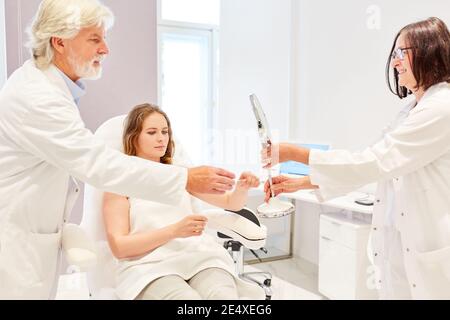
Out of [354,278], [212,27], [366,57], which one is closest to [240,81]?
[212,27]

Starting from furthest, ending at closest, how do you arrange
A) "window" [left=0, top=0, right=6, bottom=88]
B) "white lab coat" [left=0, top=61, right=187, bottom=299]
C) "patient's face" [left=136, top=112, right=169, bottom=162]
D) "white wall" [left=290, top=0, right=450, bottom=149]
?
"white wall" [left=290, top=0, right=450, bottom=149]
"window" [left=0, top=0, right=6, bottom=88]
"patient's face" [left=136, top=112, right=169, bottom=162]
"white lab coat" [left=0, top=61, right=187, bottom=299]

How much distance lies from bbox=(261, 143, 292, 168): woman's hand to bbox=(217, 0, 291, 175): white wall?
89.2 inches

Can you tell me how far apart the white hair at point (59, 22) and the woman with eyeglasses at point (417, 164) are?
A: 21.7 inches

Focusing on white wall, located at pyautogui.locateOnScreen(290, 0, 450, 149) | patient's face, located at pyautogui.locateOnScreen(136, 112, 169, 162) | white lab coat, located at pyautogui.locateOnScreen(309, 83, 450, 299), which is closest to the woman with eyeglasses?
white lab coat, located at pyautogui.locateOnScreen(309, 83, 450, 299)

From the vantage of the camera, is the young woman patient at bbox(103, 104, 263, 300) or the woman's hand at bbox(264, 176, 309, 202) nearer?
the young woman patient at bbox(103, 104, 263, 300)

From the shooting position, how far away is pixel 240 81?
12.3 ft

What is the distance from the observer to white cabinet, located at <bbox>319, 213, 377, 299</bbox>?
7.39ft

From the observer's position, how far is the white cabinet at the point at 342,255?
2254 millimetres

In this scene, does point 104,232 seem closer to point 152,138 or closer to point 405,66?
point 152,138

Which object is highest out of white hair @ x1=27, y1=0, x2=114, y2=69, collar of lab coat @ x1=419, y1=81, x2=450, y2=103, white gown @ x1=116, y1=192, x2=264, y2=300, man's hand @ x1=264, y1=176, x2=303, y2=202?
white hair @ x1=27, y1=0, x2=114, y2=69

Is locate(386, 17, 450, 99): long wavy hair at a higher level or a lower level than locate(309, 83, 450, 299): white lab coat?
higher

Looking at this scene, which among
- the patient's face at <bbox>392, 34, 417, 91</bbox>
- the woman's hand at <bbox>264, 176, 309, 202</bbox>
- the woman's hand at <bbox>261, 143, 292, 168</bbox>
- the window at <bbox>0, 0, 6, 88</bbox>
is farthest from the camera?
the window at <bbox>0, 0, 6, 88</bbox>

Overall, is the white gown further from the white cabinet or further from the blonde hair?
the white cabinet

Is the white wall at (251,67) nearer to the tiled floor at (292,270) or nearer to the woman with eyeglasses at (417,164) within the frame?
the tiled floor at (292,270)
